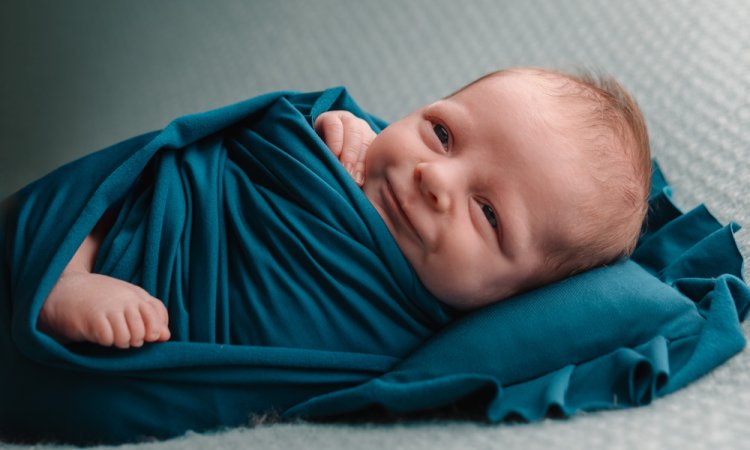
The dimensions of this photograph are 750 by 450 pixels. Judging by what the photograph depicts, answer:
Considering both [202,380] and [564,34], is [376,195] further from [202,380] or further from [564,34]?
[564,34]

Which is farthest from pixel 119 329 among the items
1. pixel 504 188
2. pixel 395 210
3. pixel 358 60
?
pixel 358 60

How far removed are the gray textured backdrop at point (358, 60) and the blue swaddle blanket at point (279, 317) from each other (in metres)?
0.12

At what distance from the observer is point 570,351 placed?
2.89 ft

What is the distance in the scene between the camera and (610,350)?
89 cm

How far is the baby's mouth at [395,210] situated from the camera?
36.6 inches

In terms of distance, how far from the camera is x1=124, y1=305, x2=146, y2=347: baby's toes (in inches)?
31.9

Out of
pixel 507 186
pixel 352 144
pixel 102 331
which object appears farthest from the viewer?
pixel 352 144

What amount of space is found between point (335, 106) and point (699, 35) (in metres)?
0.67

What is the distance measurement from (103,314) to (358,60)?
958 millimetres

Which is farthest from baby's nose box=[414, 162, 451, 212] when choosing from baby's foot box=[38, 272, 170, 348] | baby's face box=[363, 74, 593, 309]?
baby's foot box=[38, 272, 170, 348]

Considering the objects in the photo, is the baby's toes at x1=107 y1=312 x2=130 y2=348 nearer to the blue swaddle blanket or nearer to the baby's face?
the blue swaddle blanket

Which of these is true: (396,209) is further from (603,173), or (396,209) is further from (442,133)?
(603,173)

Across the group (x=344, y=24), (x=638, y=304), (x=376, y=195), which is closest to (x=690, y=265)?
(x=638, y=304)

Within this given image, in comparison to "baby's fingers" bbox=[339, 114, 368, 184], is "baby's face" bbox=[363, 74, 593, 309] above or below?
below
